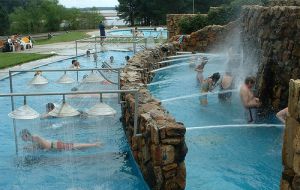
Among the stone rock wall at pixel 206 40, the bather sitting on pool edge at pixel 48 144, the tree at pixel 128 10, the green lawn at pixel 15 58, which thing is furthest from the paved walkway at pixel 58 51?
the tree at pixel 128 10

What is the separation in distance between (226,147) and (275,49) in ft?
11.6

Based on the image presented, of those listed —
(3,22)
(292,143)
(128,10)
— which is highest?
(128,10)

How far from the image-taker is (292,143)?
4.04m

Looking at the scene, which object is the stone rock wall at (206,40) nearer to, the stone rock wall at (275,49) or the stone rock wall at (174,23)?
the stone rock wall at (174,23)

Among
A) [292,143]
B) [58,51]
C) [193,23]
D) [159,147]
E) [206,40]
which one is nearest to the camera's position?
[292,143]

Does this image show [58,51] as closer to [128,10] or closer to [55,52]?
[55,52]

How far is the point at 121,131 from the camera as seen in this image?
1067cm

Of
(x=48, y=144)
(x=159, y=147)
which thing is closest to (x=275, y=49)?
(x=159, y=147)

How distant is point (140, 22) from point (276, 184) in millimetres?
49204

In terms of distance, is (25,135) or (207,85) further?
(207,85)

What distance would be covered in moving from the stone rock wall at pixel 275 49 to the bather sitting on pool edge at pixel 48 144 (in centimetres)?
546

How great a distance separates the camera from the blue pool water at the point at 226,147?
8.02m

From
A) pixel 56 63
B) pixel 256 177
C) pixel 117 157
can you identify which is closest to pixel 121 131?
pixel 117 157

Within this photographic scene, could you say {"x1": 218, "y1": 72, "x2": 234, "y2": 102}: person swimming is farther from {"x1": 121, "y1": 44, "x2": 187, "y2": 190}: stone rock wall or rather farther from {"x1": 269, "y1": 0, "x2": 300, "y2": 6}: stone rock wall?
{"x1": 121, "y1": 44, "x2": 187, "y2": 190}: stone rock wall
